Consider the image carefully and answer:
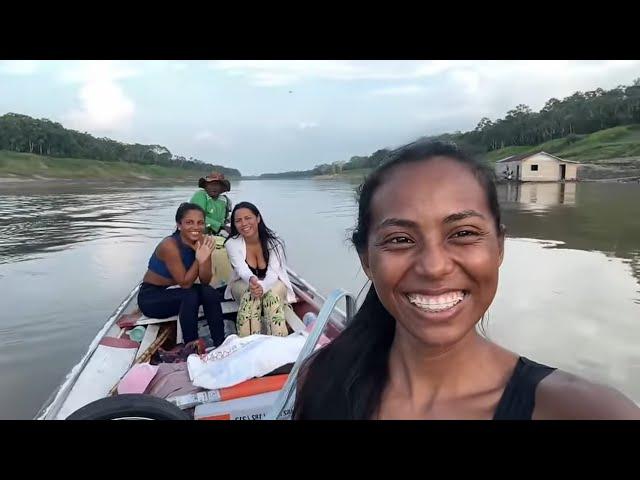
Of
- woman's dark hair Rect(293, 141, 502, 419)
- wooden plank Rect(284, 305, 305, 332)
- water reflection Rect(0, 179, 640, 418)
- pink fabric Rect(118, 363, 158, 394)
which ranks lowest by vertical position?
water reflection Rect(0, 179, 640, 418)

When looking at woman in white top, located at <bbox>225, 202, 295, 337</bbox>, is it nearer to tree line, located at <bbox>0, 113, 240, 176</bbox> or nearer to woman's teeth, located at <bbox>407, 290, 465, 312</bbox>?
woman's teeth, located at <bbox>407, 290, 465, 312</bbox>

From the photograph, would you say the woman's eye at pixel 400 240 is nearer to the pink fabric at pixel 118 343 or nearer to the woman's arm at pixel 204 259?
the woman's arm at pixel 204 259

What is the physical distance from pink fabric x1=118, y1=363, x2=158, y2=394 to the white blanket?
0.32 m

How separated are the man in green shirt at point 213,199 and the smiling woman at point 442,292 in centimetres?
647

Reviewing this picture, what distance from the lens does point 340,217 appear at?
19.8m

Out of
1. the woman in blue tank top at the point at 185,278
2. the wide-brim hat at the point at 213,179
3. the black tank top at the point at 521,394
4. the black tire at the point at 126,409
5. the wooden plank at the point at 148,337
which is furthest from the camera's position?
the wide-brim hat at the point at 213,179

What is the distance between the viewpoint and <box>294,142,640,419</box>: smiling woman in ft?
3.36

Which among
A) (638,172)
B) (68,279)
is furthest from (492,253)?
(638,172)

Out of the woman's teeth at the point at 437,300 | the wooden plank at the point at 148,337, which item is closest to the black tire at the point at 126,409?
the woman's teeth at the point at 437,300

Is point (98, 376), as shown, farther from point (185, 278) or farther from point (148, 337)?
point (185, 278)

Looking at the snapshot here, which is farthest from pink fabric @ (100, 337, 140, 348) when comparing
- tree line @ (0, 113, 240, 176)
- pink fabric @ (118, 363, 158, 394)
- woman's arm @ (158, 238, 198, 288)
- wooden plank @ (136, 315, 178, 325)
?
tree line @ (0, 113, 240, 176)

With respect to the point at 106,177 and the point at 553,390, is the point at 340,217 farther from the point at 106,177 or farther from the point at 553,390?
the point at 106,177

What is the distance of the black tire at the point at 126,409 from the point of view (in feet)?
6.18

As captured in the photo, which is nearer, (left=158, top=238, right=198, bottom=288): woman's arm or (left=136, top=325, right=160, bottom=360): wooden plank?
(left=136, top=325, right=160, bottom=360): wooden plank
